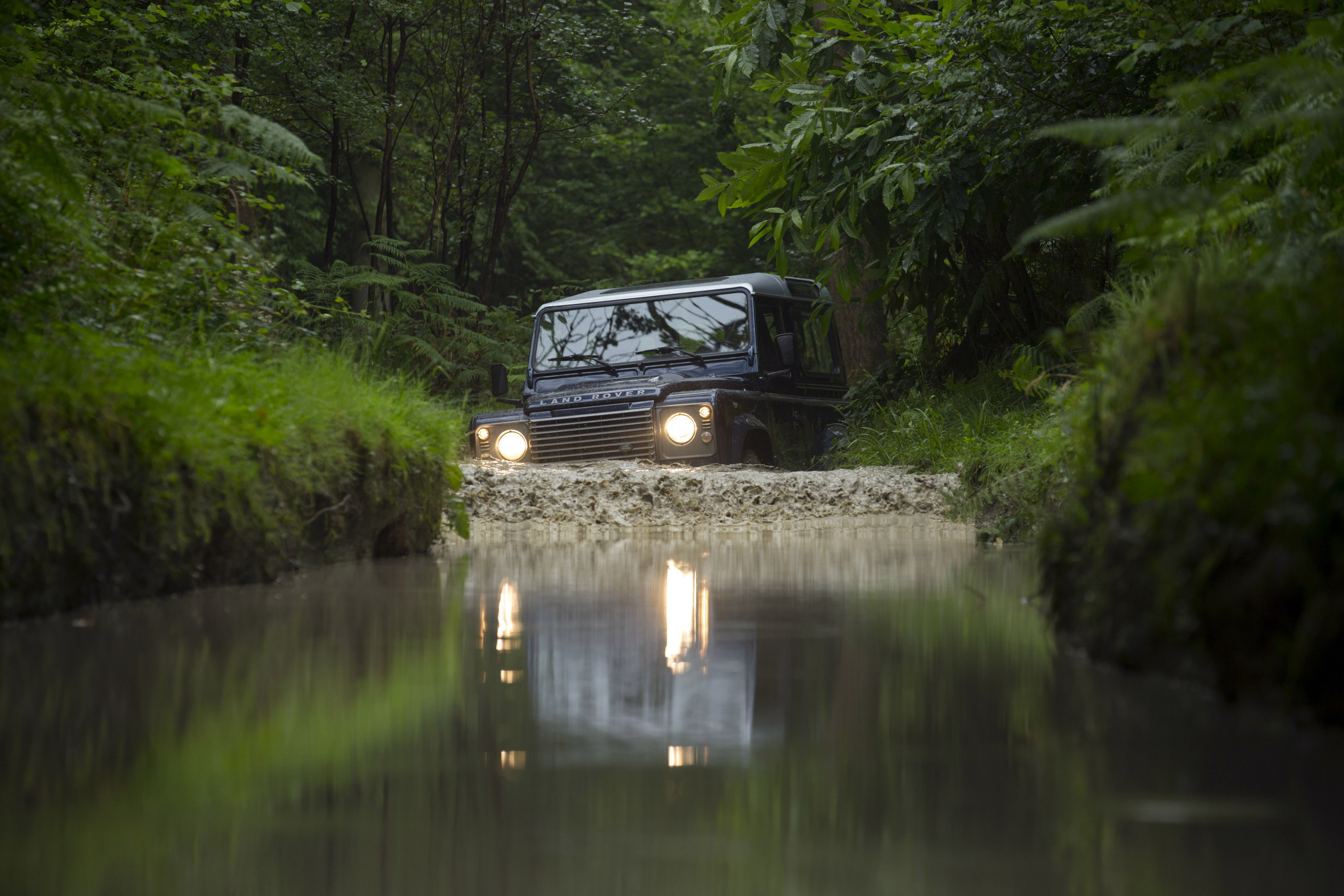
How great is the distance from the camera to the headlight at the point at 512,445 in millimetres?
10938

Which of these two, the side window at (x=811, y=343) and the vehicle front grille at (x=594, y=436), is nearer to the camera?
the vehicle front grille at (x=594, y=436)

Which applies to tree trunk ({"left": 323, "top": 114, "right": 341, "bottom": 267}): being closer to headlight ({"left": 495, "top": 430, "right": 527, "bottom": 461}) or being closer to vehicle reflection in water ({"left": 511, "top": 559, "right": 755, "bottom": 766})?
headlight ({"left": 495, "top": 430, "right": 527, "bottom": 461})

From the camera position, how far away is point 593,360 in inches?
456

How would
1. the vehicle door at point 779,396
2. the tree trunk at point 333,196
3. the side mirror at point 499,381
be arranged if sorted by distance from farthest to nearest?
the tree trunk at point 333,196 → the side mirror at point 499,381 → the vehicle door at point 779,396

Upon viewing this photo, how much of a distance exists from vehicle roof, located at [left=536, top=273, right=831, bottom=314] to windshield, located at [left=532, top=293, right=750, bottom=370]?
8cm

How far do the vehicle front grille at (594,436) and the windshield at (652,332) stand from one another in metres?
1.04

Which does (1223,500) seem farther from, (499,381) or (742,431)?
(499,381)

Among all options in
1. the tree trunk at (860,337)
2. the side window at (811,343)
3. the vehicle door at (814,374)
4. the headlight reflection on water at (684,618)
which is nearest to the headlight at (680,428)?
the vehicle door at (814,374)

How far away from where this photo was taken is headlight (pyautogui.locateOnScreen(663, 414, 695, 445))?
10203 mm

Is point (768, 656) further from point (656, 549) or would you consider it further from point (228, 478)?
point (656, 549)

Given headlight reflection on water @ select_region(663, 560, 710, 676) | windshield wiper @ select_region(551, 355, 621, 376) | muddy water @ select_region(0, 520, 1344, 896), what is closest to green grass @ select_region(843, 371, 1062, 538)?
headlight reflection on water @ select_region(663, 560, 710, 676)

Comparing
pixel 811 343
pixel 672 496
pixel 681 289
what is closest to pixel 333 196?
pixel 681 289

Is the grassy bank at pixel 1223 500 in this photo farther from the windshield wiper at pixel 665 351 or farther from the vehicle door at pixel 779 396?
the windshield wiper at pixel 665 351

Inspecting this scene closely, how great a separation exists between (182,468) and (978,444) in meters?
6.97
